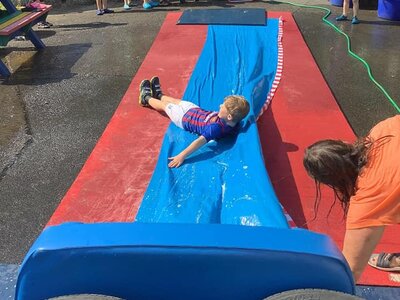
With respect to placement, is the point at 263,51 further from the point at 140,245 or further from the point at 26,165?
the point at 140,245

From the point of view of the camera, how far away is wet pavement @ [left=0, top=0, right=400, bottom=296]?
3.81 m

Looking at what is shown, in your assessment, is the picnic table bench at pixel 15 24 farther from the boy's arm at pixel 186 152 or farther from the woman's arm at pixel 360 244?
the woman's arm at pixel 360 244

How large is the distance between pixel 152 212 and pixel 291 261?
1606 mm

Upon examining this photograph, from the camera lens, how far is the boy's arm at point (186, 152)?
380 cm

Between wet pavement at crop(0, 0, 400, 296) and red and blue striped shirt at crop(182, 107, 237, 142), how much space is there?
970 mm

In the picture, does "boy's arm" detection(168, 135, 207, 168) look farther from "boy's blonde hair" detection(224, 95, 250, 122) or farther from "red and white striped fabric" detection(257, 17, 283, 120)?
"red and white striped fabric" detection(257, 17, 283, 120)

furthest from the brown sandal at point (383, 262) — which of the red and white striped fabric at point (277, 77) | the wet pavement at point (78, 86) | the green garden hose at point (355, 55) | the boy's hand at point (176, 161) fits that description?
the green garden hose at point (355, 55)

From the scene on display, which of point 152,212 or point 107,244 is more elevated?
point 107,244

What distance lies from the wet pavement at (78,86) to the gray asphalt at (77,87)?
1cm

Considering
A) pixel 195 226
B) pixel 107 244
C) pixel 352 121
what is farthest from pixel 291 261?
pixel 352 121

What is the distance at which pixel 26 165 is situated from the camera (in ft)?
13.7

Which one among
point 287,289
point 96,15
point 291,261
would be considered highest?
point 291,261

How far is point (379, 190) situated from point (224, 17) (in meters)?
5.99

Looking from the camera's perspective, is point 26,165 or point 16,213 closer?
point 16,213
